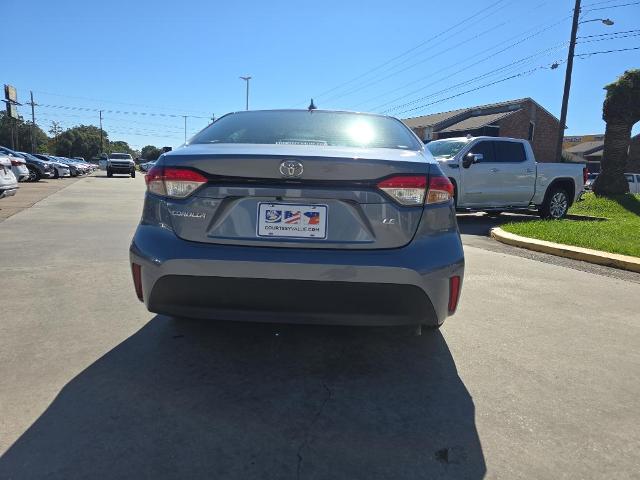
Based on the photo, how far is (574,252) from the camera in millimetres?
6934

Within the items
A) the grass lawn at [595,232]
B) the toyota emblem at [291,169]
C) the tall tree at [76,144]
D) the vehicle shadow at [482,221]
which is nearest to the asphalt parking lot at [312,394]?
the toyota emblem at [291,169]

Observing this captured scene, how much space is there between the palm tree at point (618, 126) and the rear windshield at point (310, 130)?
13.6 metres

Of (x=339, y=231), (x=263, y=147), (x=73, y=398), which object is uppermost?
(x=263, y=147)

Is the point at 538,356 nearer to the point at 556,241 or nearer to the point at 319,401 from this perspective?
the point at 319,401

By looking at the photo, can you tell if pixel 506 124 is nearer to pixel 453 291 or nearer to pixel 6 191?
pixel 6 191

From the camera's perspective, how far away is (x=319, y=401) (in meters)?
2.49

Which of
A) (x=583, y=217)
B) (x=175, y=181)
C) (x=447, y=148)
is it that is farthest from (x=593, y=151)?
(x=175, y=181)

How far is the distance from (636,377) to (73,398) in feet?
10.6

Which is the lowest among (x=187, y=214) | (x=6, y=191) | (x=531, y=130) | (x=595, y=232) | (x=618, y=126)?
(x=595, y=232)

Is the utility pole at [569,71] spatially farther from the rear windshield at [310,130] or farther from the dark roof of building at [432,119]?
the dark roof of building at [432,119]

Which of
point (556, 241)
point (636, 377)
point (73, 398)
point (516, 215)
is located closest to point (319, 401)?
point (73, 398)

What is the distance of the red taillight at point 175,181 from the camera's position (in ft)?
8.35

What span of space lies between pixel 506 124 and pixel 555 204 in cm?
3068

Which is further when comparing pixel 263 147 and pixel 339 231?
pixel 263 147
